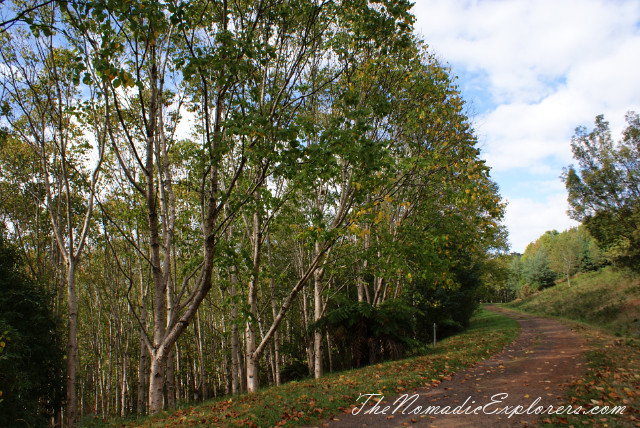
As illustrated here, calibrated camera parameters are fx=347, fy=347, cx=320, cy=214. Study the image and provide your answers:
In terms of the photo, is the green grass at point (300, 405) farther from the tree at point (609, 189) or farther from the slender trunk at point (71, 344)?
the tree at point (609, 189)

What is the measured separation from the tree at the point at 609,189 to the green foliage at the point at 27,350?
28.8 meters

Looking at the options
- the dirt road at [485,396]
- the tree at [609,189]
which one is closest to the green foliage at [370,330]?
the dirt road at [485,396]

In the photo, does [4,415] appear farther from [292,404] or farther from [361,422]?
[361,422]

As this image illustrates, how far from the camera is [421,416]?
17.4 ft

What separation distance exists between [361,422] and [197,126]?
9.72m

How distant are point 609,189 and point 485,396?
939 inches

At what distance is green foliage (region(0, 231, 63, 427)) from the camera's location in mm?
8703

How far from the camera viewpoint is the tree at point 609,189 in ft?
71.3

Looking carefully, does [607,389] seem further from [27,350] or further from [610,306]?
[610,306]

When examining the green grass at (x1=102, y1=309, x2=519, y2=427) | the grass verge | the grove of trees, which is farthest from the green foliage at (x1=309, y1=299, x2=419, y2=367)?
the grass verge

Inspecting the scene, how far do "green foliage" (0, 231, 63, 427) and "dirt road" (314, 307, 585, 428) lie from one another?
8566mm

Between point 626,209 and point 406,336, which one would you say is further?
point 626,209

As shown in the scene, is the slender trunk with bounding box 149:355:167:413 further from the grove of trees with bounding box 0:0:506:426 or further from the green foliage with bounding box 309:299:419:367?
the green foliage with bounding box 309:299:419:367

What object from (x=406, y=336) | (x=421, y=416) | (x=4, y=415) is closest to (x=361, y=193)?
(x=421, y=416)
